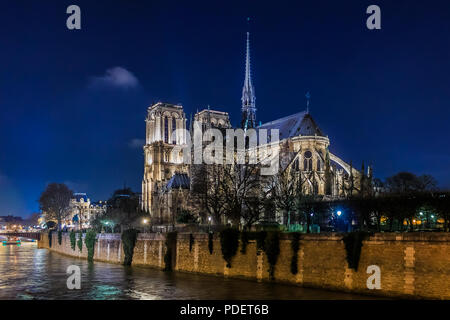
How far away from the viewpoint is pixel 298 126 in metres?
66.8

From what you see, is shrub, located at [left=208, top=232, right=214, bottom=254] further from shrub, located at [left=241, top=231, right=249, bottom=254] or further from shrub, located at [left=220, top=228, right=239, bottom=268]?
shrub, located at [left=241, top=231, right=249, bottom=254]

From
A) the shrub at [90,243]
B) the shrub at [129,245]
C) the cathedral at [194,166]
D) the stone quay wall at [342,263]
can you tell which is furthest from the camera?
the cathedral at [194,166]

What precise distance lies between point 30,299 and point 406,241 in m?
16.2

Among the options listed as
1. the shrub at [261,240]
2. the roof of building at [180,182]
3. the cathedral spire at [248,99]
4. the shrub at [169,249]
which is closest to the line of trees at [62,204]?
the roof of building at [180,182]

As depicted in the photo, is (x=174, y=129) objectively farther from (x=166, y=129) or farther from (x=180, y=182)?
(x=180, y=182)

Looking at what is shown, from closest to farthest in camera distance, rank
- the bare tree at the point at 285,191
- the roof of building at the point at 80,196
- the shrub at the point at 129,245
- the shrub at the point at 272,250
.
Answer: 1. the shrub at the point at 272,250
2. the shrub at the point at 129,245
3. the bare tree at the point at 285,191
4. the roof of building at the point at 80,196

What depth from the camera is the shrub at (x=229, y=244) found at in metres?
28.0

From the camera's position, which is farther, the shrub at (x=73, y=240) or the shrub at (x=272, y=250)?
the shrub at (x=73, y=240)

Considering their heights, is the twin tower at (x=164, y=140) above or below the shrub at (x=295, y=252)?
above

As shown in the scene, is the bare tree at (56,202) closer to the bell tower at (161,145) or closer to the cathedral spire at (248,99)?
the bell tower at (161,145)

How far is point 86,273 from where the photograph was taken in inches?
1341

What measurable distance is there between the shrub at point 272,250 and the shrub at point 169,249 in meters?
9.59

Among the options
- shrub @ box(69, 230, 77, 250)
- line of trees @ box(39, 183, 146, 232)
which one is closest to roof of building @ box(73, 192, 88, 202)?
line of trees @ box(39, 183, 146, 232)
